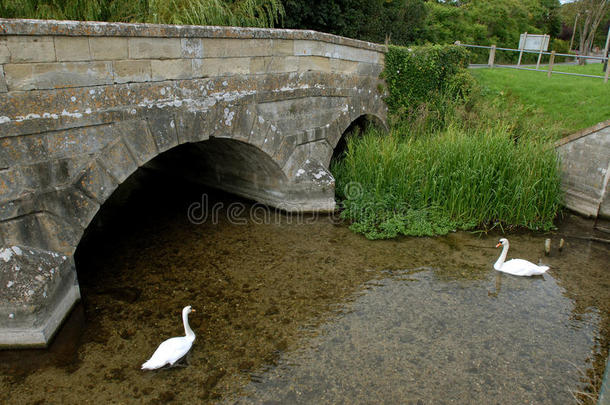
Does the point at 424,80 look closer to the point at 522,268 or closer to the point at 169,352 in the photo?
the point at 522,268

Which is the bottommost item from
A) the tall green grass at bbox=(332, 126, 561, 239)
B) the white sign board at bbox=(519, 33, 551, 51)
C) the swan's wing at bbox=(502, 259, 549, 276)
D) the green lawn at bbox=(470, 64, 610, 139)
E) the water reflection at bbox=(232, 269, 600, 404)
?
the water reflection at bbox=(232, 269, 600, 404)

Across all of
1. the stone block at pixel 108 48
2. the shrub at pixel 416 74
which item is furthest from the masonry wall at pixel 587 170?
the stone block at pixel 108 48

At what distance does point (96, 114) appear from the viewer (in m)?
5.21

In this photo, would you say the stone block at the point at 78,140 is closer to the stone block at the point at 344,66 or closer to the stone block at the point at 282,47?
the stone block at the point at 282,47

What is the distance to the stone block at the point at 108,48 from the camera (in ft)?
16.6

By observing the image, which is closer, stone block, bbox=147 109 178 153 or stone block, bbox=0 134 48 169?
stone block, bbox=0 134 48 169

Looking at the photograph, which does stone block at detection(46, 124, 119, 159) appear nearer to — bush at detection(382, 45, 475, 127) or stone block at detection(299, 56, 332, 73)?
stone block at detection(299, 56, 332, 73)

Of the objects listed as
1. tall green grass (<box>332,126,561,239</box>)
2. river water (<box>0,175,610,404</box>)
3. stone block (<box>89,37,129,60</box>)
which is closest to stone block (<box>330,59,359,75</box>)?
tall green grass (<box>332,126,561,239</box>)

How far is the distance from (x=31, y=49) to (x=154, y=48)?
145 cm

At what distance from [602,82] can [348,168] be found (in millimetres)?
10155

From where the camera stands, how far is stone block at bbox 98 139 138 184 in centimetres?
541

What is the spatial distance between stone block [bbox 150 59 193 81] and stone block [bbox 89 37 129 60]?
1.38 ft

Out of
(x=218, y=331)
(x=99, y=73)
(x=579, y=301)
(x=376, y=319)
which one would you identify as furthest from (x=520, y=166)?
(x=99, y=73)

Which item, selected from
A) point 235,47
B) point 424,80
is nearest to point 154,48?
point 235,47
